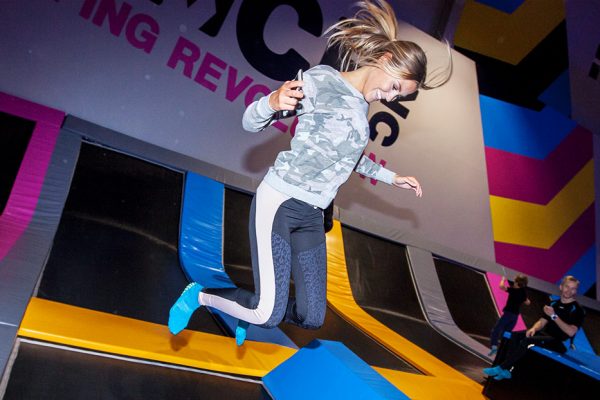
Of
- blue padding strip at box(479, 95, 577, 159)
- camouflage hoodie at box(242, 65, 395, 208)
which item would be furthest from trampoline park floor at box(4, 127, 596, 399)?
blue padding strip at box(479, 95, 577, 159)

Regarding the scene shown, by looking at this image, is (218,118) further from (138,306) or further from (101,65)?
(138,306)

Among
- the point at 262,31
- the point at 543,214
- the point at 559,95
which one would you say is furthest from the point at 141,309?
the point at 559,95

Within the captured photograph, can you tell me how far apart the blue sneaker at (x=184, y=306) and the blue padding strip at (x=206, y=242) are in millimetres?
475

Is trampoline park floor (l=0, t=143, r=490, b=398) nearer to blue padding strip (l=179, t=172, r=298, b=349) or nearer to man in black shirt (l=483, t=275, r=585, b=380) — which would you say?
blue padding strip (l=179, t=172, r=298, b=349)

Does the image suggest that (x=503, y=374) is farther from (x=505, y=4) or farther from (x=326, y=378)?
(x=505, y=4)

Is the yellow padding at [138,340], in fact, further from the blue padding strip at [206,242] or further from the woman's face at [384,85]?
the woman's face at [384,85]

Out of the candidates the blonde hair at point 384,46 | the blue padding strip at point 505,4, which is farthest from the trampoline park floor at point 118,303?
the blue padding strip at point 505,4

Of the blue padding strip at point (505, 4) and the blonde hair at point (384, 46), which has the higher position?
the blue padding strip at point (505, 4)

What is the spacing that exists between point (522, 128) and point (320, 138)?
5383 mm

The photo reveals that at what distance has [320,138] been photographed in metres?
1.66

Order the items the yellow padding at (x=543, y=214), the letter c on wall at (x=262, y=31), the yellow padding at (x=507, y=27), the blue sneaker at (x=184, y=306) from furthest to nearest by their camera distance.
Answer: the yellow padding at (x=543, y=214)
the yellow padding at (x=507, y=27)
the letter c on wall at (x=262, y=31)
the blue sneaker at (x=184, y=306)

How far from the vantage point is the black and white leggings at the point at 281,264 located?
5.44 ft

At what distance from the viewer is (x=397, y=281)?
4.50 metres

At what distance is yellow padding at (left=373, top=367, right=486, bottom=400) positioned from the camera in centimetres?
234
